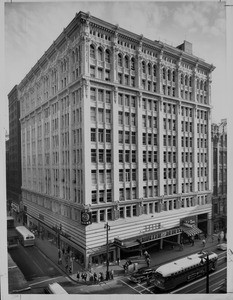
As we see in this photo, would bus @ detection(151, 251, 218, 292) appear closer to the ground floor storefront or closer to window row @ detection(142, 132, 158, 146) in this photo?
the ground floor storefront

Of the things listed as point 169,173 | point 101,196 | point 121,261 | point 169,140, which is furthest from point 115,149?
point 121,261

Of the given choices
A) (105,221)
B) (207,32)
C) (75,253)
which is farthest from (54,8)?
(75,253)

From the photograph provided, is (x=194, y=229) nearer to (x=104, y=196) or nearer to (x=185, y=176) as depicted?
(x=185, y=176)

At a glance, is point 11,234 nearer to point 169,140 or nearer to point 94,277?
point 94,277

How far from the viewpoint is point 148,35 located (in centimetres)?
1355

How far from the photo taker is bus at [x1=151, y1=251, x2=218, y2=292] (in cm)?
1214

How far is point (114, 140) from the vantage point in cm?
1495

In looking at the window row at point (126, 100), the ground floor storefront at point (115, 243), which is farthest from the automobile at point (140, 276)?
the window row at point (126, 100)

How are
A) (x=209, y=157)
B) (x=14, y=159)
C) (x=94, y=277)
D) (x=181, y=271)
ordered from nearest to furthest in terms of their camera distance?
(x=94, y=277), (x=181, y=271), (x=14, y=159), (x=209, y=157)

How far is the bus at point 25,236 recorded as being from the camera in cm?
1420

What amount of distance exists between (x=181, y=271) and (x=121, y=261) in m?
3.31

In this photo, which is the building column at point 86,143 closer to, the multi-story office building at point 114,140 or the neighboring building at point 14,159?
the multi-story office building at point 114,140

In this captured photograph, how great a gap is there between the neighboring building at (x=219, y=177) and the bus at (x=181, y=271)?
233 cm

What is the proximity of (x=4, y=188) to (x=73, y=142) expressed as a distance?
4.42m
